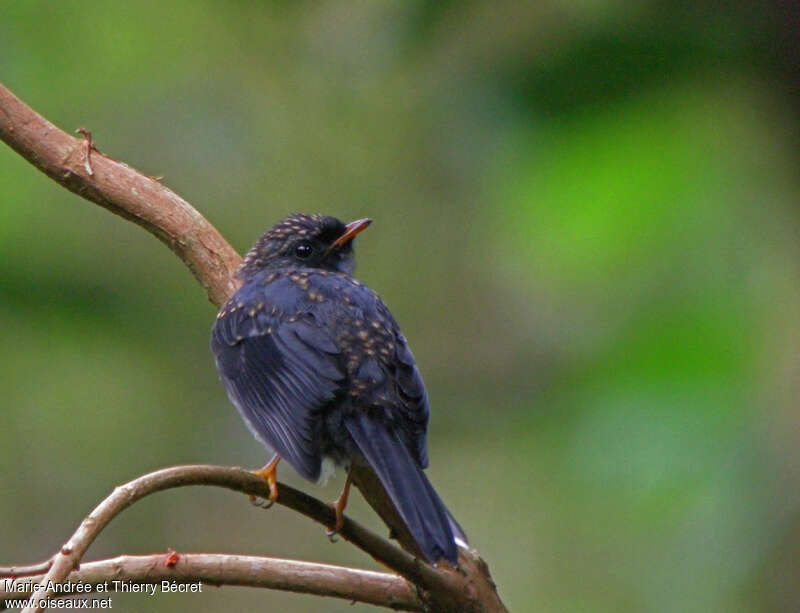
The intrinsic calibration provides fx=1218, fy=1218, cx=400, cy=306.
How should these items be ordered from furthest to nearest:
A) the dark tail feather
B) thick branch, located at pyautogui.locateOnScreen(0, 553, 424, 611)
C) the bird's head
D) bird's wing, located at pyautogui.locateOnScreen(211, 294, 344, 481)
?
1. the bird's head
2. bird's wing, located at pyautogui.locateOnScreen(211, 294, 344, 481)
3. the dark tail feather
4. thick branch, located at pyautogui.locateOnScreen(0, 553, 424, 611)

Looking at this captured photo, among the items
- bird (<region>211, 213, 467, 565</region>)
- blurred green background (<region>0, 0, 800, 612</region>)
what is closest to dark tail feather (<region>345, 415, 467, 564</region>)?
bird (<region>211, 213, 467, 565</region>)

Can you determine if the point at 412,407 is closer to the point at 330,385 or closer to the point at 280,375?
the point at 330,385

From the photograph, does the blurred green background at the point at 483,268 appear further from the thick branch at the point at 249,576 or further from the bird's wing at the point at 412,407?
the thick branch at the point at 249,576

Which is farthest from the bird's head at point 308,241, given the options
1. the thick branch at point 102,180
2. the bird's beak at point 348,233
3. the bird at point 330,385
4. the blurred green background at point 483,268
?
the thick branch at point 102,180

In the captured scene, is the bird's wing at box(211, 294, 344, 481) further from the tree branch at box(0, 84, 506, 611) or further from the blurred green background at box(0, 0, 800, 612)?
the blurred green background at box(0, 0, 800, 612)

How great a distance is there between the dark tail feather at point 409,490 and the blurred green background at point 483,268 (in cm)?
73

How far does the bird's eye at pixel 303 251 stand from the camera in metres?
4.45

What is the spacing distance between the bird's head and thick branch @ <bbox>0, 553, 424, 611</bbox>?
1.81 meters

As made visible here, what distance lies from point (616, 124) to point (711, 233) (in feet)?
2.49

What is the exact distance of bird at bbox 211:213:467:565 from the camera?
3176 mm

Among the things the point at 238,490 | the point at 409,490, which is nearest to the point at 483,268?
the point at 409,490

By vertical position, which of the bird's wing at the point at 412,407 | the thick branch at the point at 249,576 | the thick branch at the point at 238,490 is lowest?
the thick branch at the point at 249,576

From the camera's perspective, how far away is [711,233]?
3.99 metres

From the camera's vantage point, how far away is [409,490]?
3.05m
